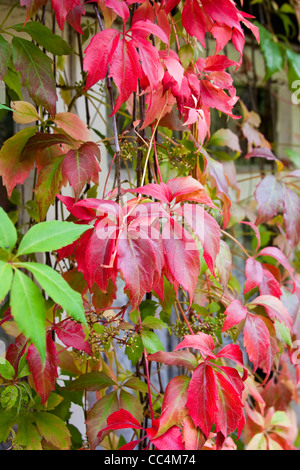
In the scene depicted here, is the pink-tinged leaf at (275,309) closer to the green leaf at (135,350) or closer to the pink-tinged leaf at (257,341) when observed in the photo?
the pink-tinged leaf at (257,341)

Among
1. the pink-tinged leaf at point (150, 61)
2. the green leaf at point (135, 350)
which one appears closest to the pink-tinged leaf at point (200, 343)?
the green leaf at point (135, 350)

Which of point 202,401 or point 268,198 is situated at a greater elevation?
point 268,198

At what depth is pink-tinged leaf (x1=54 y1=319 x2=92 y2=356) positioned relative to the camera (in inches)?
24.0

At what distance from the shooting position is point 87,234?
22.6 inches

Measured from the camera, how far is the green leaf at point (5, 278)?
0.38m

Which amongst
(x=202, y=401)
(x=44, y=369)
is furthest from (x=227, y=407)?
(x=44, y=369)

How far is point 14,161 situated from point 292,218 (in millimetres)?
523

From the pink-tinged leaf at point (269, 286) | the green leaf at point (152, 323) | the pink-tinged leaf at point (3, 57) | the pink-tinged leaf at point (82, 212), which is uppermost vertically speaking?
the pink-tinged leaf at point (3, 57)

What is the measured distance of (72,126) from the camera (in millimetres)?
697

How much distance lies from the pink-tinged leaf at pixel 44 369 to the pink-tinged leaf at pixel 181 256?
212 millimetres

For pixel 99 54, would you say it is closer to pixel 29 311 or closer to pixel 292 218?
pixel 29 311

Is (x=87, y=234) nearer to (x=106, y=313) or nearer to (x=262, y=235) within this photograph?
(x=106, y=313)
